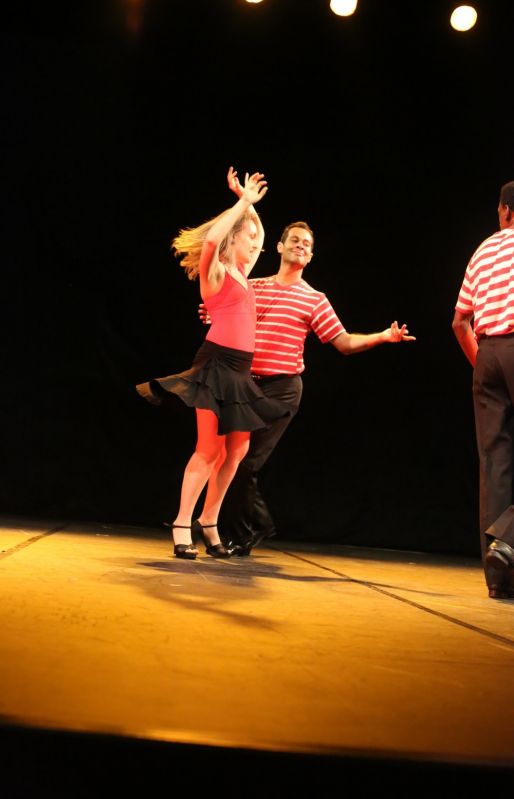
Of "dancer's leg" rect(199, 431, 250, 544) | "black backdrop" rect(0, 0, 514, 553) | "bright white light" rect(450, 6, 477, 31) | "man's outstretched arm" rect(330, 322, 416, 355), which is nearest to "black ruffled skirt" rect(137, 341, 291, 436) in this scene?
"dancer's leg" rect(199, 431, 250, 544)

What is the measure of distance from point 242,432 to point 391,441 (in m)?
2.02

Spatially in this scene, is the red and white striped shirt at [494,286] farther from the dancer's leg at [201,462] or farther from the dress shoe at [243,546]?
the dress shoe at [243,546]

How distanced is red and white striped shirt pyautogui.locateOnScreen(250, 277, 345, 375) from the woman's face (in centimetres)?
39

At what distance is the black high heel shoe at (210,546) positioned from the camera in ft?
12.9

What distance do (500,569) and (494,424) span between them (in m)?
0.57

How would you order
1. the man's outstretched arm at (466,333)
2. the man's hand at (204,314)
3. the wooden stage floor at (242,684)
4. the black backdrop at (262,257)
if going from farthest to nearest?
the black backdrop at (262,257) → the man's hand at (204,314) → the man's outstretched arm at (466,333) → the wooden stage floor at (242,684)

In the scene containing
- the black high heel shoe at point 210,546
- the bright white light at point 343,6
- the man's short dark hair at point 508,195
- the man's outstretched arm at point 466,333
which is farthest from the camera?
the bright white light at point 343,6

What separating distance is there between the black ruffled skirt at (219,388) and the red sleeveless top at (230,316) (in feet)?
0.10

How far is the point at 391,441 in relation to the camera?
575cm

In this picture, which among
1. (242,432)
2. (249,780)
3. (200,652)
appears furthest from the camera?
(242,432)

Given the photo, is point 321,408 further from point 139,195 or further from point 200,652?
point 200,652

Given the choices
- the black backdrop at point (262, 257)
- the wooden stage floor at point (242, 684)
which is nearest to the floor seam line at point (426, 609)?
the wooden stage floor at point (242, 684)

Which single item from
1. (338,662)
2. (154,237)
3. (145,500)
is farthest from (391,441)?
(338,662)

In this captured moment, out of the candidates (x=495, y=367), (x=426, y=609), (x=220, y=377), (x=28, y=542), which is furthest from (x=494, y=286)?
(x=28, y=542)
